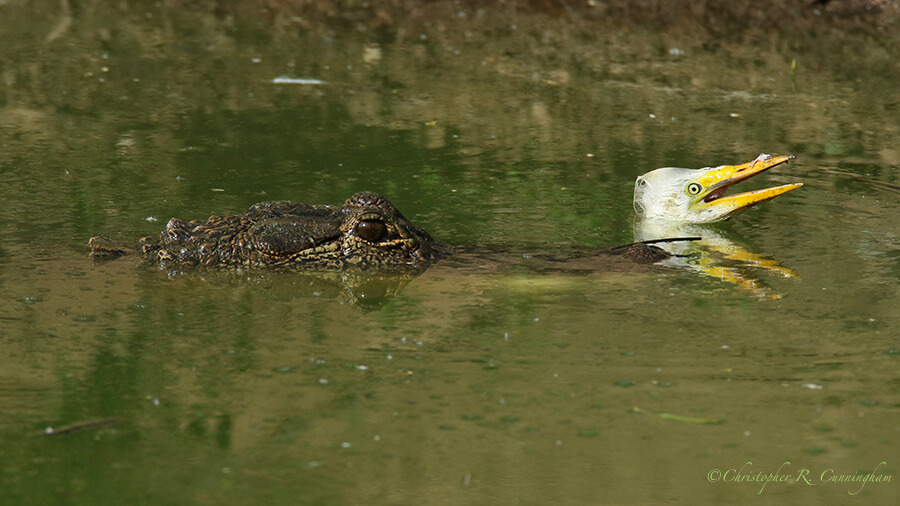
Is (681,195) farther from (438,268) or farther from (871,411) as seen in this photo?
(871,411)

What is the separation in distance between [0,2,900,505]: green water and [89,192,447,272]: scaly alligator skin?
142 millimetres

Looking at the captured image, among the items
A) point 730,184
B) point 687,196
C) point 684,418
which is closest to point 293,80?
point 687,196

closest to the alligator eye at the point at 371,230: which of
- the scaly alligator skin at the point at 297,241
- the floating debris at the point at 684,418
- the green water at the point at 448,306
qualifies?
the scaly alligator skin at the point at 297,241

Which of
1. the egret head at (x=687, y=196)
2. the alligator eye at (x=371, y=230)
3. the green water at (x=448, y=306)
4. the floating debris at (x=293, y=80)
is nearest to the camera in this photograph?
the green water at (x=448, y=306)

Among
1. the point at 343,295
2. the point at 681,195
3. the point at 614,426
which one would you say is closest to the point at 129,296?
the point at 343,295

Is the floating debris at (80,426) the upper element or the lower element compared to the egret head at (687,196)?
lower

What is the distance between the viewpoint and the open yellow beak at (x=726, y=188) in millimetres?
6477

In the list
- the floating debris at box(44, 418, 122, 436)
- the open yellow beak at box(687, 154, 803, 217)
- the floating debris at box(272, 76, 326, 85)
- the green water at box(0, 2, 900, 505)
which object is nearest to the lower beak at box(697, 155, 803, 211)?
the open yellow beak at box(687, 154, 803, 217)

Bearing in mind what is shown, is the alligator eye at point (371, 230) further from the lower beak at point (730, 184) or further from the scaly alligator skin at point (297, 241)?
the lower beak at point (730, 184)

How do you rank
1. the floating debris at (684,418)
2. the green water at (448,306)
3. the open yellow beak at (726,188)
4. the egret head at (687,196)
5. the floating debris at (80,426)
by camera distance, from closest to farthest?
A: the green water at (448,306), the floating debris at (80,426), the floating debris at (684,418), the open yellow beak at (726,188), the egret head at (687,196)

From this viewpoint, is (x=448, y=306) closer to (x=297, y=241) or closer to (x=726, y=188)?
(x=297, y=241)

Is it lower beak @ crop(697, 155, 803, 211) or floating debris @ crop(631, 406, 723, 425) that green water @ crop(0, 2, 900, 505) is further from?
lower beak @ crop(697, 155, 803, 211)

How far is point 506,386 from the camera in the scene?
175 inches

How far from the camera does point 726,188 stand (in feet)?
22.7
